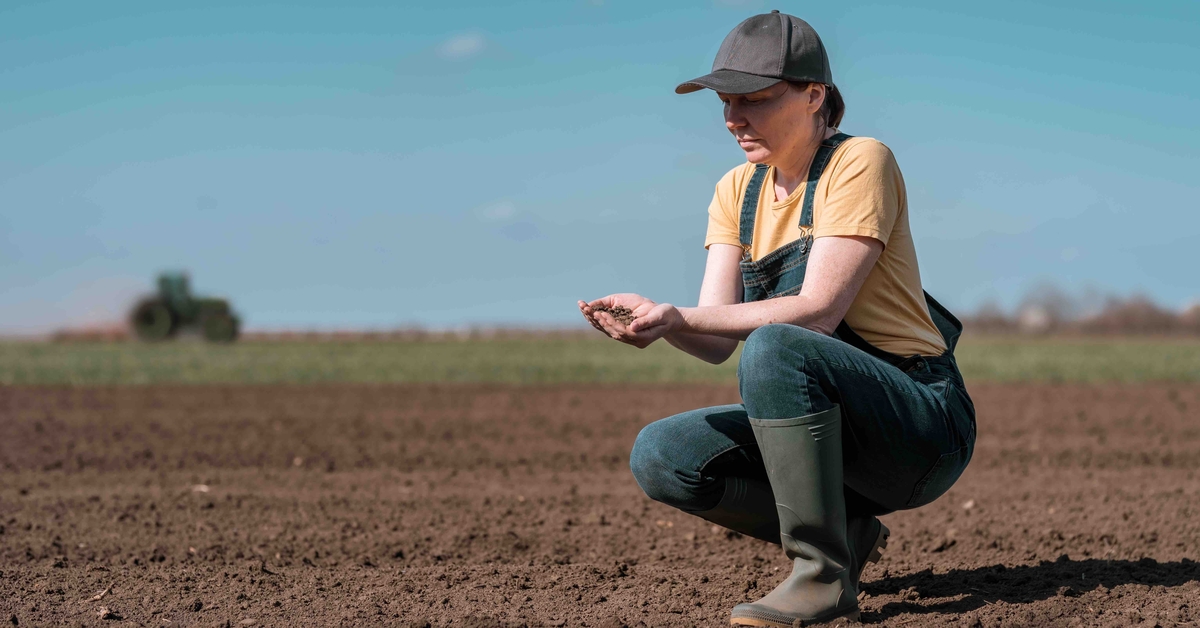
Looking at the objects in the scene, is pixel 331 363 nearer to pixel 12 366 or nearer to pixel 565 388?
pixel 12 366

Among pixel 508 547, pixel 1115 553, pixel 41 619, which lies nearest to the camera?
pixel 41 619

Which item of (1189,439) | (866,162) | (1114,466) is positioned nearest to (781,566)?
(866,162)

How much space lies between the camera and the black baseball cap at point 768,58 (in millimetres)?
2592

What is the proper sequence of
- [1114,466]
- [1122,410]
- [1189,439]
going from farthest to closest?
[1122,410] → [1189,439] → [1114,466]

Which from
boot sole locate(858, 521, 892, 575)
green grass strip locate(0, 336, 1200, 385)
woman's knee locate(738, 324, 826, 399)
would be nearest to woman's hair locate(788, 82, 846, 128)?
woman's knee locate(738, 324, 826, 399)

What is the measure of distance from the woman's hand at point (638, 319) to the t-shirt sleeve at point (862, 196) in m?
0.48

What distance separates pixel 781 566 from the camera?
361 centimetres

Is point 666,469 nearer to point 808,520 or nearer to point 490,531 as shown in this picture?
point 808,520

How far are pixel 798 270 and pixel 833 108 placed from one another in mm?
510

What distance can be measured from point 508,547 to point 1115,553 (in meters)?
2.46

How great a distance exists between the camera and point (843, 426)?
2596 millimetres

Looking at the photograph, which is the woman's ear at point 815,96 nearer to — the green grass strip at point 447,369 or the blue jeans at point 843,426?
the blue jeans at point 843,426

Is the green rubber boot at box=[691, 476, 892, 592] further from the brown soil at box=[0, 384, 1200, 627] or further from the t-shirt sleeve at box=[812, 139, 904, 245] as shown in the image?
the t-shirt sleeve at box=[812, 139, 904, 245]

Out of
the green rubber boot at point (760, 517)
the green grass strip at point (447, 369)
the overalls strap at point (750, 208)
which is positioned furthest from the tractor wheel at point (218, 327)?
the overalls strap at point (750, 208)
